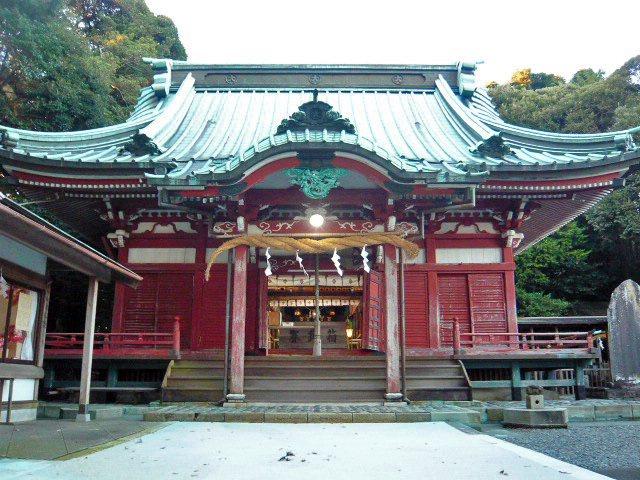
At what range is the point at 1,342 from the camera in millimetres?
8344

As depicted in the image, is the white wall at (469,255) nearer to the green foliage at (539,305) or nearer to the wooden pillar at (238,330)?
the wooden pillar at (238,330)

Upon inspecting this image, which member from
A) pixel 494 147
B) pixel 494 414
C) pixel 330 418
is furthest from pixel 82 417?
pixel 494 147

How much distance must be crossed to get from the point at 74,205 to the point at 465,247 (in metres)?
9.27

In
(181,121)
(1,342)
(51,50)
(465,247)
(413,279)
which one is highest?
(51,50)

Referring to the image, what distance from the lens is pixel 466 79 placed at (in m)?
17.1

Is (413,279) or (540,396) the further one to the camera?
(413,279)

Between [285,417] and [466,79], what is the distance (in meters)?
13.0

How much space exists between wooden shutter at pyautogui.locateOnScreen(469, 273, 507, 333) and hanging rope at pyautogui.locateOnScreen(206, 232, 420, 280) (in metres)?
2.93

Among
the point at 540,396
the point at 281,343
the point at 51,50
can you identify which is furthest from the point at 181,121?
the point at 540,396

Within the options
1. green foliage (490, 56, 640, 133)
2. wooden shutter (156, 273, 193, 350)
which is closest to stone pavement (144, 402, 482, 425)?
wooden shutter (156, 273, 193, 350)

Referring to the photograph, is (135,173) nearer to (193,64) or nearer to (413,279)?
(413,279)

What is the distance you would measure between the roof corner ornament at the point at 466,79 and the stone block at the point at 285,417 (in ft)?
40.4

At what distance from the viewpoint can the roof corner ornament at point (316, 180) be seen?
396 inches

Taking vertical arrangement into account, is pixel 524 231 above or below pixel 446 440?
above
